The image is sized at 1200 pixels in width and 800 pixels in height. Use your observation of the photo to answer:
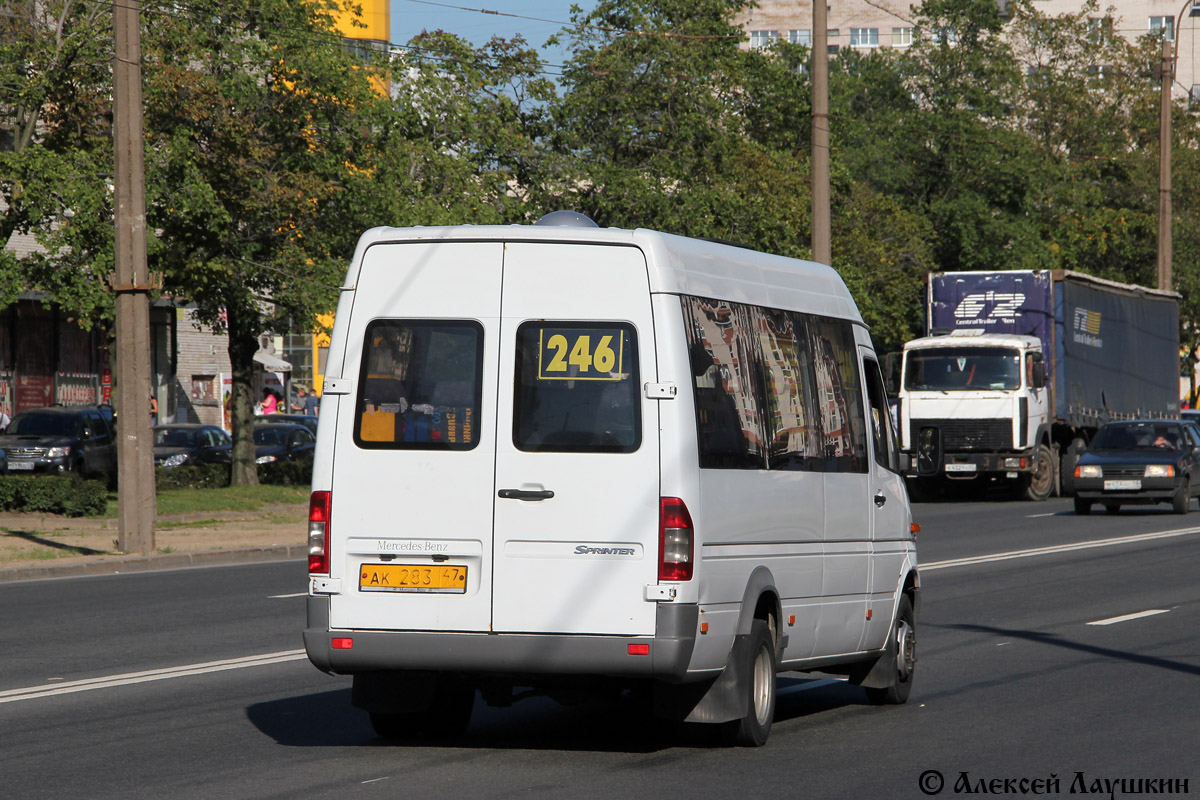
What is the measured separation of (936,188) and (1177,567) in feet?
143

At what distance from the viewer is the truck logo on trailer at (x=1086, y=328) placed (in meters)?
35.1

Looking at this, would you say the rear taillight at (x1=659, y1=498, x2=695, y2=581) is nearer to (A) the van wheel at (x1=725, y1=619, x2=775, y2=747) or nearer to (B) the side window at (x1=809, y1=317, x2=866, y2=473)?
(A) the van wheel at (x1=725, y1=619, x2=775, y2=747)

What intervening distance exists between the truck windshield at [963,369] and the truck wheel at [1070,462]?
3.14 metres

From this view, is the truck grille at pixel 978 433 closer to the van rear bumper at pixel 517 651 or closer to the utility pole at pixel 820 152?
the utility pole at pixel 820 152

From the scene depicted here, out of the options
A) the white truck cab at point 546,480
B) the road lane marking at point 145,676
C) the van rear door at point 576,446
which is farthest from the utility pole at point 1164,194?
the van rear door at point 576,446

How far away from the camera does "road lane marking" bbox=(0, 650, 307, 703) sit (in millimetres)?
9992

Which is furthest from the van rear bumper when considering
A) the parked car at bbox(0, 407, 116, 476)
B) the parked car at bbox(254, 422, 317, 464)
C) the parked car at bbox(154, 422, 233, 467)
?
the parked car at bbox(254, 422, 317, 464)

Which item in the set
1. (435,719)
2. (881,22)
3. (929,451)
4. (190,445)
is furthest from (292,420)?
(881,22)

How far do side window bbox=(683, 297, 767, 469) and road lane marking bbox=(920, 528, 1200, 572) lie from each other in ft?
36.3

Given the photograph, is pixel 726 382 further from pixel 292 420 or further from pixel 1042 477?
pixel 292 420

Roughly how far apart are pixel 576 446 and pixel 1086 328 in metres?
29.9

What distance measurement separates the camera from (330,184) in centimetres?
3203

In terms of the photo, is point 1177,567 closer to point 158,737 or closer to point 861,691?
point 861,691

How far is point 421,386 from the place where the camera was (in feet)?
25.8
